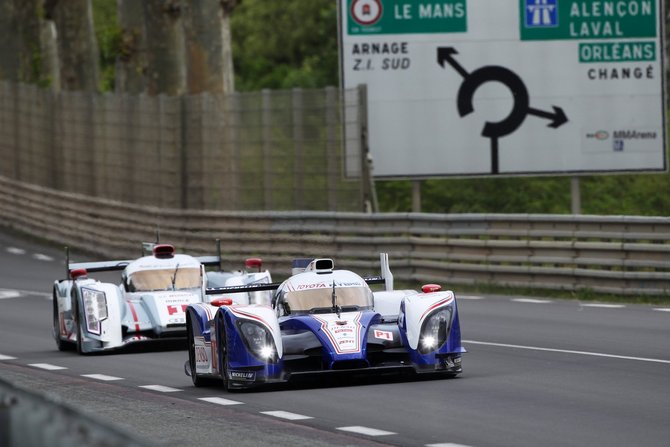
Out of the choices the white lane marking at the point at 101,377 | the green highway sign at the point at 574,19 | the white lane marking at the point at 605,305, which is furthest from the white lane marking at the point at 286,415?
the green highway sign at the point at 574,19

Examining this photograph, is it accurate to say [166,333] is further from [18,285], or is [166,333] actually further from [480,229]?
[18,285]

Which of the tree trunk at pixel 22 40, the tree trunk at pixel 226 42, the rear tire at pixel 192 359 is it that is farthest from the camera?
the tree trunk at pixel 22 40

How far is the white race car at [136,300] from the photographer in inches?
704

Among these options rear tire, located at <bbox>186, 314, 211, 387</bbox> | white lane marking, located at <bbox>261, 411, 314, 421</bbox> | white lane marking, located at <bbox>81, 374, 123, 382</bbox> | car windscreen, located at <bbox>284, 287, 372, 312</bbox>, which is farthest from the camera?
white lane marking, located at <bbox>81, 374, 123, 382</bbox>

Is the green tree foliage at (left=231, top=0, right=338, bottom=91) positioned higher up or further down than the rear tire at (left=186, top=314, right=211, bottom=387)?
higher up

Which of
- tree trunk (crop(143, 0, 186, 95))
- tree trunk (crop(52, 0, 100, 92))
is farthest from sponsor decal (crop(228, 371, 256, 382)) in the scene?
tree trunk (crop(52, 0, 100, 92))

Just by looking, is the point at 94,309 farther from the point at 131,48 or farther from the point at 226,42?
the point at 131,48

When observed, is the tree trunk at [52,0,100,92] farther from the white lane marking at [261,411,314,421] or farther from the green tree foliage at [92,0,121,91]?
the white lane marking at [261,411,314,421]

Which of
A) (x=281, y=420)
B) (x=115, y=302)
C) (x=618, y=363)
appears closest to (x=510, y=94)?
(x=115, y=302)

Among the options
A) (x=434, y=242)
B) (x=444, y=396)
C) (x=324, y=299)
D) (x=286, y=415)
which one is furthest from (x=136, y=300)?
(x=434, y=242)

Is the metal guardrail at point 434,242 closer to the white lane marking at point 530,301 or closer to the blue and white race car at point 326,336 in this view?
the white lane marking at point 530,301

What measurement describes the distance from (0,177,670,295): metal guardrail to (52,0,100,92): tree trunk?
1577 cm

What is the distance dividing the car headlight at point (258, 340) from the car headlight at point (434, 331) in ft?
3.90

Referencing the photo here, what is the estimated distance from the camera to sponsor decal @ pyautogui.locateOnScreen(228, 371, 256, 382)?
1341 cm
